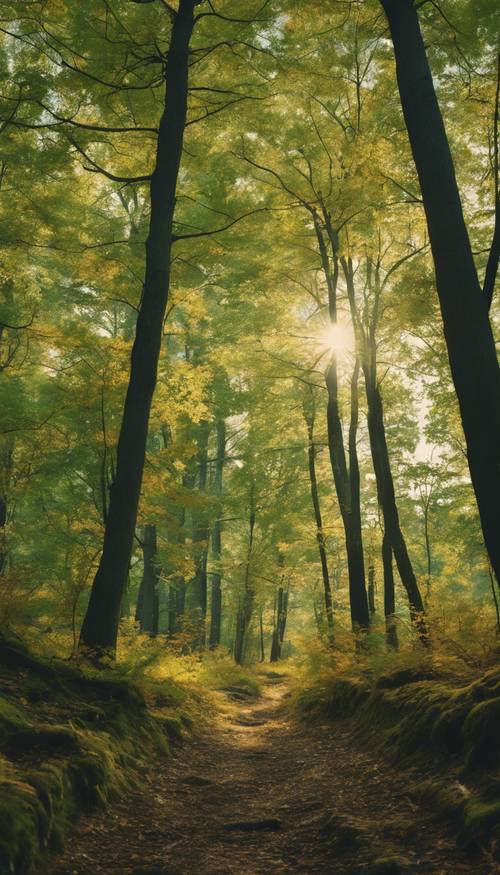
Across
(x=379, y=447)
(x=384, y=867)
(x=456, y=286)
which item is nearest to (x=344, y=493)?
(x=379, y=447)

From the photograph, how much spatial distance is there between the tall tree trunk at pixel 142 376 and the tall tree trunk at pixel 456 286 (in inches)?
153

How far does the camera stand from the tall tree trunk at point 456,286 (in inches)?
185

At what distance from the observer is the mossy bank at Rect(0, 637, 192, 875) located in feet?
10.0

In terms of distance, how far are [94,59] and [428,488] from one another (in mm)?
20707

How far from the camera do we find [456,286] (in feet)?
16.5

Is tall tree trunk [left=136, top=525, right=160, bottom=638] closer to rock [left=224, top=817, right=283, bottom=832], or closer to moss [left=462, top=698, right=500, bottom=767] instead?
rock [left=224, top=817, right=283, bottom=832]

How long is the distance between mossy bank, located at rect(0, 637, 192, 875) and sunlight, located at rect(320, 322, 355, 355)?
330 inches

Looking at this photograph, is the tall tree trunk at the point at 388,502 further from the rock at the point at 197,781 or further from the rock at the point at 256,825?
the rock at the point at 256,825

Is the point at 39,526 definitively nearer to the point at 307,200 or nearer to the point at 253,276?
the point at 253,276

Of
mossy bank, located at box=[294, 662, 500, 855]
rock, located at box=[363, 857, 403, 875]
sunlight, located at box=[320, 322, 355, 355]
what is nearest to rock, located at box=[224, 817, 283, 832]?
mossy bank, located at box=[294, 662, 500, 855]

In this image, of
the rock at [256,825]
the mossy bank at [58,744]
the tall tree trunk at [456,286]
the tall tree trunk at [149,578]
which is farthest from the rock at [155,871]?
the tall tree trunk at [149,578]

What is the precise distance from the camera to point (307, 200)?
11586 mm

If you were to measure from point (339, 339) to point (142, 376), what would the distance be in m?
6.11

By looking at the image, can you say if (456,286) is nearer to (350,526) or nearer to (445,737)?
(445,737)
